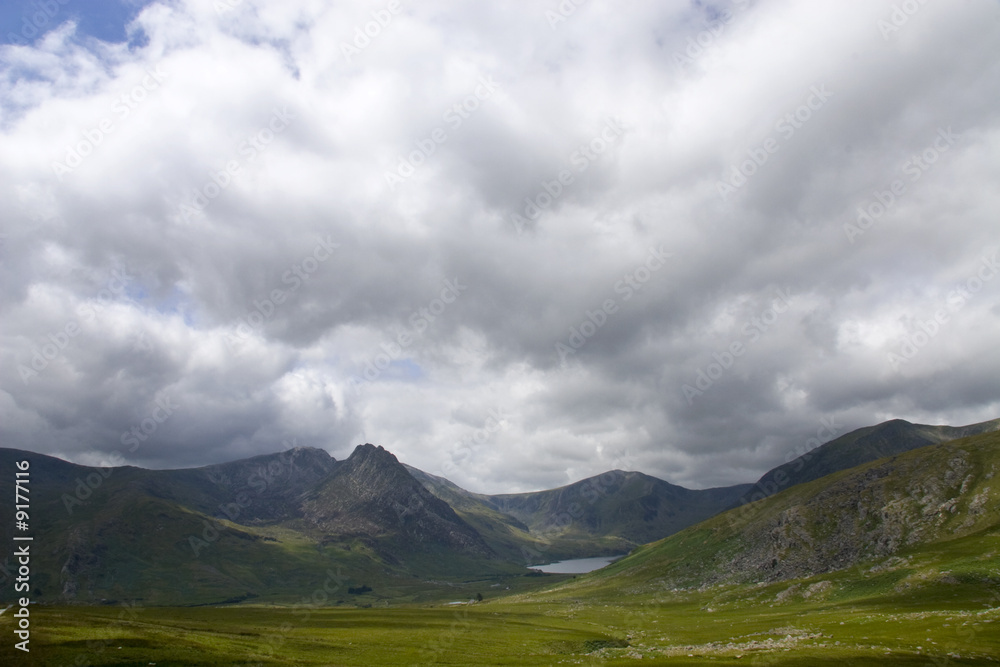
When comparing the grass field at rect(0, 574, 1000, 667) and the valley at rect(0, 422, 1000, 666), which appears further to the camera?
the valley at rect(0, 422, 1000, 666)

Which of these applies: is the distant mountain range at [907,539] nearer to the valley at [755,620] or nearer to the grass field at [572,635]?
the valley at [755,620]

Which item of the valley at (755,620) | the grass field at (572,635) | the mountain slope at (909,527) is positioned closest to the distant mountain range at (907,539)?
the mountain slope at (909,527)

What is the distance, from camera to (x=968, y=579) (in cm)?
11075

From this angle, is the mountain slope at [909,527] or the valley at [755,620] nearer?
the valley at [755,620]

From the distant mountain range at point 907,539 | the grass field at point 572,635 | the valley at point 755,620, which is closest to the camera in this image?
the grass field at point 572,635

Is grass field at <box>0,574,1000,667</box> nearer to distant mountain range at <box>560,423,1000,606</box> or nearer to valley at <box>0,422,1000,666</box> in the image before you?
valley at <box>0,422,1000,666</box>

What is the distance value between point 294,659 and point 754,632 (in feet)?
259

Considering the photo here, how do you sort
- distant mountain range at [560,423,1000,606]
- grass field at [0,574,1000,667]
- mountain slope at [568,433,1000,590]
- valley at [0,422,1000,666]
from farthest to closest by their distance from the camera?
mountain slope at [568,433,1000,590], distant mountain range at [560,423,1000,606], valley at [0,422,1000,666], grass field at [0,574,1000,667]

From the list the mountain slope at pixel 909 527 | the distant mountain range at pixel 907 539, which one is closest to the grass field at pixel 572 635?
the distant mountain range at pixel 907 539

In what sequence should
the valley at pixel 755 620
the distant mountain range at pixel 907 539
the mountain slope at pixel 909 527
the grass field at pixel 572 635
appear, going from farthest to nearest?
the mountain slope at pixel 909 527 < the distant mountain range at pixel 907 539 < the valley at pixel 755 620 < the grass field at pixel 572 635

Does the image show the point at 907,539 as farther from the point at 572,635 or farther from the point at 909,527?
the point at 572,635

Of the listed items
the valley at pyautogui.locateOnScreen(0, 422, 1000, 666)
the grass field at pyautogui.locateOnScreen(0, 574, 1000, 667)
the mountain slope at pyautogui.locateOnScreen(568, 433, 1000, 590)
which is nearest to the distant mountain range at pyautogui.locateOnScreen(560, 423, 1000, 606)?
the mountain slope at pyautogui.locateOnScreen(568, 433, 1000, 590)

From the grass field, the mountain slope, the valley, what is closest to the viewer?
the grass field

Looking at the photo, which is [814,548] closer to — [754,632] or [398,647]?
[754,632]
